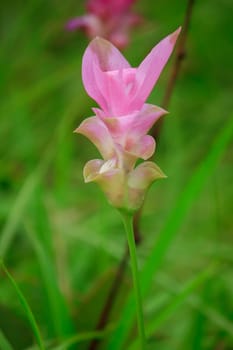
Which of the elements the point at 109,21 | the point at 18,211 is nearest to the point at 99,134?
the point at 18,211

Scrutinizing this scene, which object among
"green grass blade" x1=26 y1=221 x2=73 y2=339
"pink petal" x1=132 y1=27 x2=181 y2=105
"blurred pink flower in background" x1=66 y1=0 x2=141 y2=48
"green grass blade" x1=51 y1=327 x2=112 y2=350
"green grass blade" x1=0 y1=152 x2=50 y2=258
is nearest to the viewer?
"pink petal" x1=132 y1=27 x2=181 y2=105

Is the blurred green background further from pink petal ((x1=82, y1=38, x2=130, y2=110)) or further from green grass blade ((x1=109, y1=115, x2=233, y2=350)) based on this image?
pink petal ((x1=82, y1=38, x2=130, y2=110))

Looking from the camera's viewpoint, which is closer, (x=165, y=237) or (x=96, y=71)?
(x=96, y=71)

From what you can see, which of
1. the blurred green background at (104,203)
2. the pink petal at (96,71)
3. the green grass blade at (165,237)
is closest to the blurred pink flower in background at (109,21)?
the blurred green background at (104,203)

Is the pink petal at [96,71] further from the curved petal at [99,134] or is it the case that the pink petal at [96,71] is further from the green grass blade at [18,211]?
the green grass blade at [18,211]

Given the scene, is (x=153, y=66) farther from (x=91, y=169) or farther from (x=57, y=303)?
(x=57, y=303)

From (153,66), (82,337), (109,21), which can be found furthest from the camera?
(109,21)

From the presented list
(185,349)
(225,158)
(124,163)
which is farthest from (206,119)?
(124,163)

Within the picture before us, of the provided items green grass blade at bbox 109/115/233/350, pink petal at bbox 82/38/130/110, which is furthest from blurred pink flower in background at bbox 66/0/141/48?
pink petal at bbox 82/38/130/110
